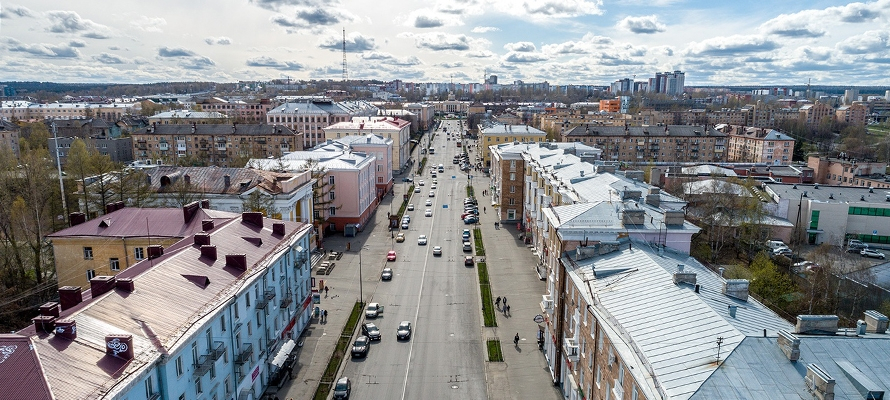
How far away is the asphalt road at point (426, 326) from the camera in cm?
3145

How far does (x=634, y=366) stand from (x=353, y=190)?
48939 mm

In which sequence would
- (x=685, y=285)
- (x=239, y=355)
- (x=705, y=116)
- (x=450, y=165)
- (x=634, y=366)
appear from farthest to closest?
1. (x=705, y=116)
2. (x=450, y=165)
3. (x=239, y=355)
4. (x=685, y=285)
5. (x=634, y=366)

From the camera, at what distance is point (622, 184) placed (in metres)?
38.3

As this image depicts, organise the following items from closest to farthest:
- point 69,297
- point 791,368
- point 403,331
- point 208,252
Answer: point 791,368 < point 69,297 < point 208,252 < point 403,331

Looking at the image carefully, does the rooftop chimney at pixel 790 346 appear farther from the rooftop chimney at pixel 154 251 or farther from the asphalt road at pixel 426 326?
the rooftop chimney at pixel 154 251

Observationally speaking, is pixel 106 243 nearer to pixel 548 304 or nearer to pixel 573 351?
pixel 548 304

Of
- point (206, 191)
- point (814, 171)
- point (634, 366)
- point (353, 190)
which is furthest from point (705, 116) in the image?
point (634, 366)

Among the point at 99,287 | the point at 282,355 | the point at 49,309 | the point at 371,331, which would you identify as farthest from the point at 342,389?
the point at 49,309

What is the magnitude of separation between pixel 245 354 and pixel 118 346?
8.86 meters

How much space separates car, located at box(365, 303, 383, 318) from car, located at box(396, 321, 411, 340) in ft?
9.97

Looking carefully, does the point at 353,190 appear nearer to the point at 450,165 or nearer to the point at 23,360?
the point at 23,360

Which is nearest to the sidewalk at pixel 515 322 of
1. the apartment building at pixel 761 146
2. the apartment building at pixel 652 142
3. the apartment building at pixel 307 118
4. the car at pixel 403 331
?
the car at pixel 403 331

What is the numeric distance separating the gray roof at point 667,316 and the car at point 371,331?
15718 millimetres

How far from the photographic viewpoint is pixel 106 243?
34.3 m
